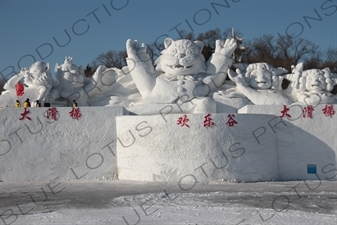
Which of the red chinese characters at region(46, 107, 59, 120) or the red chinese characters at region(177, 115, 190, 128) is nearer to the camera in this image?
the red chinese characters at region(177, 115, 190, 128)

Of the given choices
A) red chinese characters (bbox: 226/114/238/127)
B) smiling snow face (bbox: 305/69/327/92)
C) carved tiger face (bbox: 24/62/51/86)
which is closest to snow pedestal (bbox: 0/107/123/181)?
carved tiger face (bbox: 24/62/51/86)

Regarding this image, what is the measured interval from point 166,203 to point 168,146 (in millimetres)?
Answer: 3297

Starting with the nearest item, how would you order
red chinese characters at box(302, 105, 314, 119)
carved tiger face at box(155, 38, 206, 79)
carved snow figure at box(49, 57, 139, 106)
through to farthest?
1. red chinese characters at box(302, 105, 314, 119)
2. carved tiger face at box(155, 38, 206, 79)
3. carved snow figure at box(49, 57, 139, 106)

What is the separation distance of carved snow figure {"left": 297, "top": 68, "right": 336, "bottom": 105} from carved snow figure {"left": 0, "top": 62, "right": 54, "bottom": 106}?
6329mm

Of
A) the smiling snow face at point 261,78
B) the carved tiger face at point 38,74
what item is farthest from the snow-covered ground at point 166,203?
the smiling snow face at point 261,78

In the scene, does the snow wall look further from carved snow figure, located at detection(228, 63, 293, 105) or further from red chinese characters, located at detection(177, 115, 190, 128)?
carved snow figure, located at detection(228, 63, 293, 105)

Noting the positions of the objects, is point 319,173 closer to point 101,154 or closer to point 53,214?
point 101,154

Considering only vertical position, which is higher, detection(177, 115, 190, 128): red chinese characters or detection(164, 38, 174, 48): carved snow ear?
detection(164, 38, 174, 48): carved snow ear

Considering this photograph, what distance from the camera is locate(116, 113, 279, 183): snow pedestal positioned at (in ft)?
40.7

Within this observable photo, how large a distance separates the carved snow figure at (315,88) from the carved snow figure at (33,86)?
20.8ft

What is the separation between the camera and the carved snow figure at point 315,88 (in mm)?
13922

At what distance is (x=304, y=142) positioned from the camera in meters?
13.5

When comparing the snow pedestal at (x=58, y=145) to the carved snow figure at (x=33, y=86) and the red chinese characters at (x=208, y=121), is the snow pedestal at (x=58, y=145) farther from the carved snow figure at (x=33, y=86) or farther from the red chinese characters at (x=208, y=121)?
the red chinese characters at (x=208, y=121)

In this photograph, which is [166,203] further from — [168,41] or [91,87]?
[168,41]
